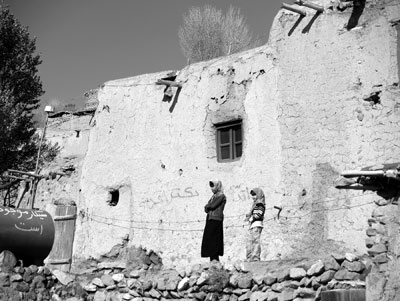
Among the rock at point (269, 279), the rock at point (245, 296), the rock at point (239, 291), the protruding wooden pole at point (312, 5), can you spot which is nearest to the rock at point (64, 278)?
the rock at point (239, 291)

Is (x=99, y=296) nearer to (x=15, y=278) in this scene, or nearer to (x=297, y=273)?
(x=15, y=278)

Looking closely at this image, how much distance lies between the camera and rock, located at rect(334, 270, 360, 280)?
9734 millimetres

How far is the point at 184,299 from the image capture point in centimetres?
1041

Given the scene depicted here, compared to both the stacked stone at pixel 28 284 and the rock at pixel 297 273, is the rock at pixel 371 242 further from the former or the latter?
the stacked stone at pixel 28 284

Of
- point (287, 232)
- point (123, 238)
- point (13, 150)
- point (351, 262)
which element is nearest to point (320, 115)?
point (287, 232)

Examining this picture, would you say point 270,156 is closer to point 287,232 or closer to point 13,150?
point 287,232

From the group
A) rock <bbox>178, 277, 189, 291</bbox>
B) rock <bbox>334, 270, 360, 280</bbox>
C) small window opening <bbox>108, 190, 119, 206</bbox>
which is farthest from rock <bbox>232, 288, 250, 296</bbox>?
small window opening <bbox>108, 190, 119, 206</bbox>

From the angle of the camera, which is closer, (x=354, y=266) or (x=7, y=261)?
(x=354, y=266)

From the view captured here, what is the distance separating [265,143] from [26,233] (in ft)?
14.9

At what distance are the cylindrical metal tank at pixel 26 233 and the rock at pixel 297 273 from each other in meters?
4.69

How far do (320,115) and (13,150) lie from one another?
24.0 feet

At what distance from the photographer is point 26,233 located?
12.1 metres

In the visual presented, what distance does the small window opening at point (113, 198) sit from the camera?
1480cm

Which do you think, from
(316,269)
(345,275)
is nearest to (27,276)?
(316,269)
